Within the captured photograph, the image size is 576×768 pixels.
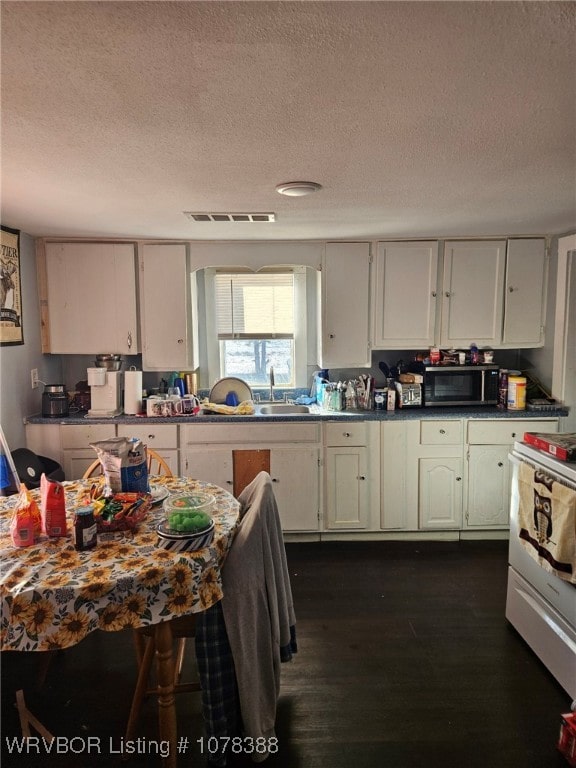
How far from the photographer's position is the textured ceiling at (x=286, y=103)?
1051 mm

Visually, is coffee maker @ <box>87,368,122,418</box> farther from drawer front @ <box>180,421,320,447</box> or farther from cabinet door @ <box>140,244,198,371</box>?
drawer front @ <box>180,421,320,447</box>

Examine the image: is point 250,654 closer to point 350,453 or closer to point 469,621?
point 469,621

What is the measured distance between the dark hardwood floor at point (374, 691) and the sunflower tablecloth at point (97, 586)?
0.73m

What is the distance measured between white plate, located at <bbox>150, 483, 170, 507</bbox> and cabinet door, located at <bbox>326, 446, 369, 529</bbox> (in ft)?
5.03

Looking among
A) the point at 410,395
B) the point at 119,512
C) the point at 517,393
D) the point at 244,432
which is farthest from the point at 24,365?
the point at 517,393

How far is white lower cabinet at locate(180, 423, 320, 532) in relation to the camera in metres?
3.49

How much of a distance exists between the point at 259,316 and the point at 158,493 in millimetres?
2136

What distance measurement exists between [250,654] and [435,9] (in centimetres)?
189

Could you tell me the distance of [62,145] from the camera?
173 centimetres

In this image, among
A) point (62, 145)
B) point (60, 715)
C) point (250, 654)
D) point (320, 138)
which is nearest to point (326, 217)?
point (320, 138)

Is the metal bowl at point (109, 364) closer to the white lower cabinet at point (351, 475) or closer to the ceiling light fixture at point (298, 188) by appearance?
the white lower cabinet at point (351, 475)

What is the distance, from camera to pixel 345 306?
12.1 feet

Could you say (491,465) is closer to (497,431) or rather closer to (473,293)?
(497,431)

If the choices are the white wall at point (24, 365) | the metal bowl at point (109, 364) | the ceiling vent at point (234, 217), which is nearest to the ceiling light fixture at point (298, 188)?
the ceiling vent at point (234, 217)
